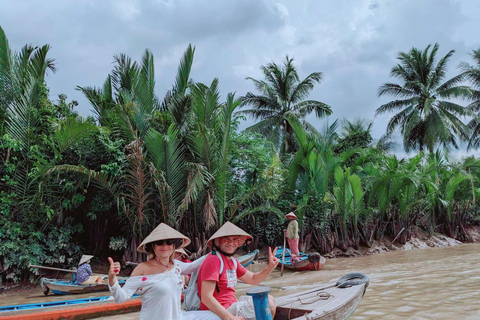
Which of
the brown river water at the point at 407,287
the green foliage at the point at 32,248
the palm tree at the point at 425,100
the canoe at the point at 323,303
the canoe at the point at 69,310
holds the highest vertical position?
the palm tree at the point at 425,100

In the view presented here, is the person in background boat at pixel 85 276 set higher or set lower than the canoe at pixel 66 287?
higher

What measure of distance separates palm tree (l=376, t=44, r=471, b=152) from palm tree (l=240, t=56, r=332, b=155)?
5564 millimetres

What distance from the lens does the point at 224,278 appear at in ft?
10.1

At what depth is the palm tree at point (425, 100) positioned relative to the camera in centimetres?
2339

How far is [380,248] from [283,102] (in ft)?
35.2

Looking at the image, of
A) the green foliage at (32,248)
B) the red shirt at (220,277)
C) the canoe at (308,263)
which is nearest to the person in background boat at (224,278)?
the red shirt at (220,277)

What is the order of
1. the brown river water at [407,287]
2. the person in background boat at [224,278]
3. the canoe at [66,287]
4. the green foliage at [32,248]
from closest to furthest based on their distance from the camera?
1. the person in background boat at [224,278]
2. the brown river water at [407,287]
3. the canoe at [66,287]
4. the green foliage at [32,248]

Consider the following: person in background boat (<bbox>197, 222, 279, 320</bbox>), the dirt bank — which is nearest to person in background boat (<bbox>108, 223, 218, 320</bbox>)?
person in background boat (<bbox>197, 222, 279, 320</bbox>)

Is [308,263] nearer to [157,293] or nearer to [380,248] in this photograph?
[380,248]

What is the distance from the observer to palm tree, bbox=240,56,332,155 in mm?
22672

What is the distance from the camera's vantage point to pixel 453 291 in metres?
6.75

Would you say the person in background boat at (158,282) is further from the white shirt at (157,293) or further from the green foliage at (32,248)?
the green foliage at (32,248)

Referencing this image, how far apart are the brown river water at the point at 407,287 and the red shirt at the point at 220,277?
2.91 m

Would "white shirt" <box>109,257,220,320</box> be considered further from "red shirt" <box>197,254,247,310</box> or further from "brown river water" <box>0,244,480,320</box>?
"brown river water" <box>0,244,480,320</box>
